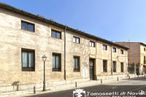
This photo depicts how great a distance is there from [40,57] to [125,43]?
60.0 metres

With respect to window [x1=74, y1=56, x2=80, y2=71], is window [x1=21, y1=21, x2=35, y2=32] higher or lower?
higher

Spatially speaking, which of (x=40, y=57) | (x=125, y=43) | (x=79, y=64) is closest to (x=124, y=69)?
(x=125, y=43)

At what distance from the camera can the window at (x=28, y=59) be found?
3144 centimetres

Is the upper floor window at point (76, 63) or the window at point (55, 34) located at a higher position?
the window at point (55, 34)

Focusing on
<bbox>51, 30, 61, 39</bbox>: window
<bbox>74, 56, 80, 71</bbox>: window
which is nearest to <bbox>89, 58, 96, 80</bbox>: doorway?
<bbox>74, 56, 80, 71</bbox>: window

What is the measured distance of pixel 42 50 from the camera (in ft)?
114

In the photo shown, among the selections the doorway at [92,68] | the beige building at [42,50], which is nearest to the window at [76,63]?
the beige building at [42,50]

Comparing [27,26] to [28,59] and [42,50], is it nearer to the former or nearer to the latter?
[28,59]

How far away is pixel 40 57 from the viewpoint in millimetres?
34094

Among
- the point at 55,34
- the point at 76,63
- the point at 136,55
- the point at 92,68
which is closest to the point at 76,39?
the point at 76,63

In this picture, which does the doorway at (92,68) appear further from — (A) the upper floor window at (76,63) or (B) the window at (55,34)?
(B) the window at (55,34)

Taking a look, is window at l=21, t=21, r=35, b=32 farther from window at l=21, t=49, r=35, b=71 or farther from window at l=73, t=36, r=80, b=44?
window at l=73, t=36, r=80, b=44

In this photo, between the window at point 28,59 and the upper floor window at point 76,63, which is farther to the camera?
the upper floor window at point 76,63

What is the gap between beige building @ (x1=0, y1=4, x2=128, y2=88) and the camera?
1144 inches
